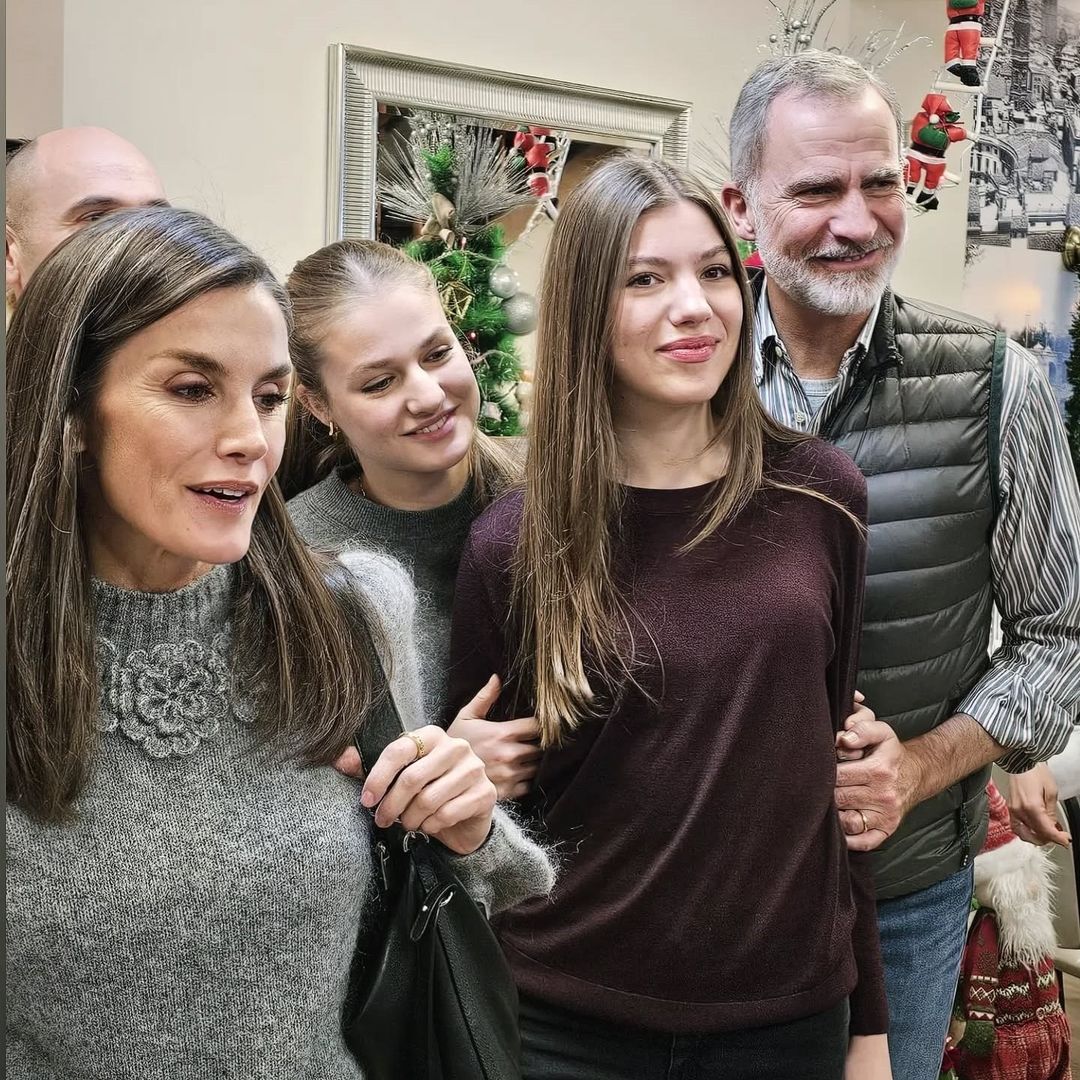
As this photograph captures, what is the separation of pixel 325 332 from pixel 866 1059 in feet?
3.71

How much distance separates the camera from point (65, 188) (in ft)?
5.98

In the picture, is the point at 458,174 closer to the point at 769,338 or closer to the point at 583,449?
the point at 769,338

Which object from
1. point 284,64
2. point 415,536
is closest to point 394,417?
point 415,536

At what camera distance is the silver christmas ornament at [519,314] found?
9.27 feet

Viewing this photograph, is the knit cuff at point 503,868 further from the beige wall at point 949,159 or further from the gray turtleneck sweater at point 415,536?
the beige wall at point 949,159

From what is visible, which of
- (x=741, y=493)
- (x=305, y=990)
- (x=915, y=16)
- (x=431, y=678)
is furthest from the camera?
(x=915, y=16)

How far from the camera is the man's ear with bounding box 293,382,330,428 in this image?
179cm

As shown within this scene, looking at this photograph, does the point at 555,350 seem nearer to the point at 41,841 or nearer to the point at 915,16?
the point at 41,841

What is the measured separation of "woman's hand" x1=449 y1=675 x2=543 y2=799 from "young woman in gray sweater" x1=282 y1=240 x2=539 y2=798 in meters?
0.12

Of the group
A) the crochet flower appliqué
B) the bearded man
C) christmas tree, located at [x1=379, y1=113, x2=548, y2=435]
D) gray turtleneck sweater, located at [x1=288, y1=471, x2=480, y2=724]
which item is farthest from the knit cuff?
christmas tree, located at [x1=379, y1=113, x2=548, y2=435]

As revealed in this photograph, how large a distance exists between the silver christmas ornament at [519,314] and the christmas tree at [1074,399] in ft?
8.44

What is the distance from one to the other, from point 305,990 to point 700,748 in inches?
19.7

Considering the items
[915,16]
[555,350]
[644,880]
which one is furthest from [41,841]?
[915,16]

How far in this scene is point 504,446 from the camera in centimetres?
201
